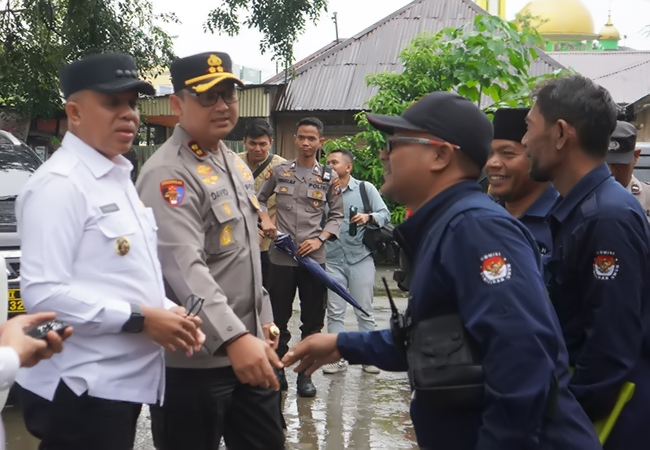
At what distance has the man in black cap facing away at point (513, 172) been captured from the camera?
404 centimetres

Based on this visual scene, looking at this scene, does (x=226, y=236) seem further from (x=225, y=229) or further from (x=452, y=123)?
(x=452, y=123)

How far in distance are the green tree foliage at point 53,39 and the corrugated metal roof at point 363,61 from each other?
5971mm

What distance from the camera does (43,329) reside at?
8.23ft

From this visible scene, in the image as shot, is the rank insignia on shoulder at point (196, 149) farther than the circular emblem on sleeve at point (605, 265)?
Yes

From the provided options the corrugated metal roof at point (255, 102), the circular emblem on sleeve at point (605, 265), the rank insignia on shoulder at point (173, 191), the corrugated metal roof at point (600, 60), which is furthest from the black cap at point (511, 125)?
the corrugated metal roof at point (600, 60)

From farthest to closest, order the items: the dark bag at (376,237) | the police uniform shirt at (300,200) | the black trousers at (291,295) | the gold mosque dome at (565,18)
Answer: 1. the gold mosque dome at (565,18)
2. the dark bag at (376,237)
3. the police uniform shirt at (300,200)
4. the black trousers at (291,295)

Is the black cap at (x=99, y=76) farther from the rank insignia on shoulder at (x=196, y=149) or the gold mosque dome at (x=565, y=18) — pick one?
the gold mosque dome at (x=565, y=18)

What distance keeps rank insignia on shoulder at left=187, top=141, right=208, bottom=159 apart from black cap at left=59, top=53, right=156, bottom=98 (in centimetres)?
52

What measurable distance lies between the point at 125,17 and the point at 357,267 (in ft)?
21.5

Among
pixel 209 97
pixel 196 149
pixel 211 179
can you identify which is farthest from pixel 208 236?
pixel 209 97

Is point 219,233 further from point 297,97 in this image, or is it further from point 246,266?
point 297,97

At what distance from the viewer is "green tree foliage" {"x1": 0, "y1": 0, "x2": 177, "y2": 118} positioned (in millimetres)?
12164

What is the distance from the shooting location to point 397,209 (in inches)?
567

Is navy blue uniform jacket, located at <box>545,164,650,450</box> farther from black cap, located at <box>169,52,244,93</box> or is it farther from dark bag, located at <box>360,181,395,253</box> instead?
dark bag, located at <box>360,181,395,253</box>
